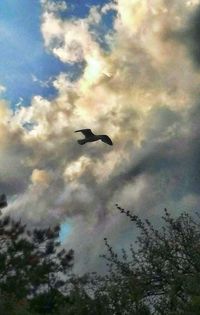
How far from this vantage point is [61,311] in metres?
16.7

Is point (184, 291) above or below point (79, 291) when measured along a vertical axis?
below

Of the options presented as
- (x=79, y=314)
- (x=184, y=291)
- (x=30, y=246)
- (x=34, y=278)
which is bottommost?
(x=184, y=291)

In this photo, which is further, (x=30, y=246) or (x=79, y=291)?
(x=30, y=246)

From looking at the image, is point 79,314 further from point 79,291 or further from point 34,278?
A: point 34,278

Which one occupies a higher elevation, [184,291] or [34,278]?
[34,278]

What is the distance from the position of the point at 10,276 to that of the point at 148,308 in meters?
17.9

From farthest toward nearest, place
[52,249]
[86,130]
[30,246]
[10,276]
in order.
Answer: [52,249]
[30,246]
[10,276]
[86,130]

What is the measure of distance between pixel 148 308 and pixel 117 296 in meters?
1.22

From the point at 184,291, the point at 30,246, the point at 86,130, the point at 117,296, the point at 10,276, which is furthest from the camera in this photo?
the point at 30,246

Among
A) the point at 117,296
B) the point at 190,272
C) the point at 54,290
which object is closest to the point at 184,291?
the point at 190,272

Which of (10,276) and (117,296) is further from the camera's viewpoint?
(10,276)

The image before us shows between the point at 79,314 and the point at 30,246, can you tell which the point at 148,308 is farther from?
the point at 30,246

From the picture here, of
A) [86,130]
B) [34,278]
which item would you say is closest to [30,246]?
[34,278]

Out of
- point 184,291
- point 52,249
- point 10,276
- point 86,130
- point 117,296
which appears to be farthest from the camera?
point 52,249
